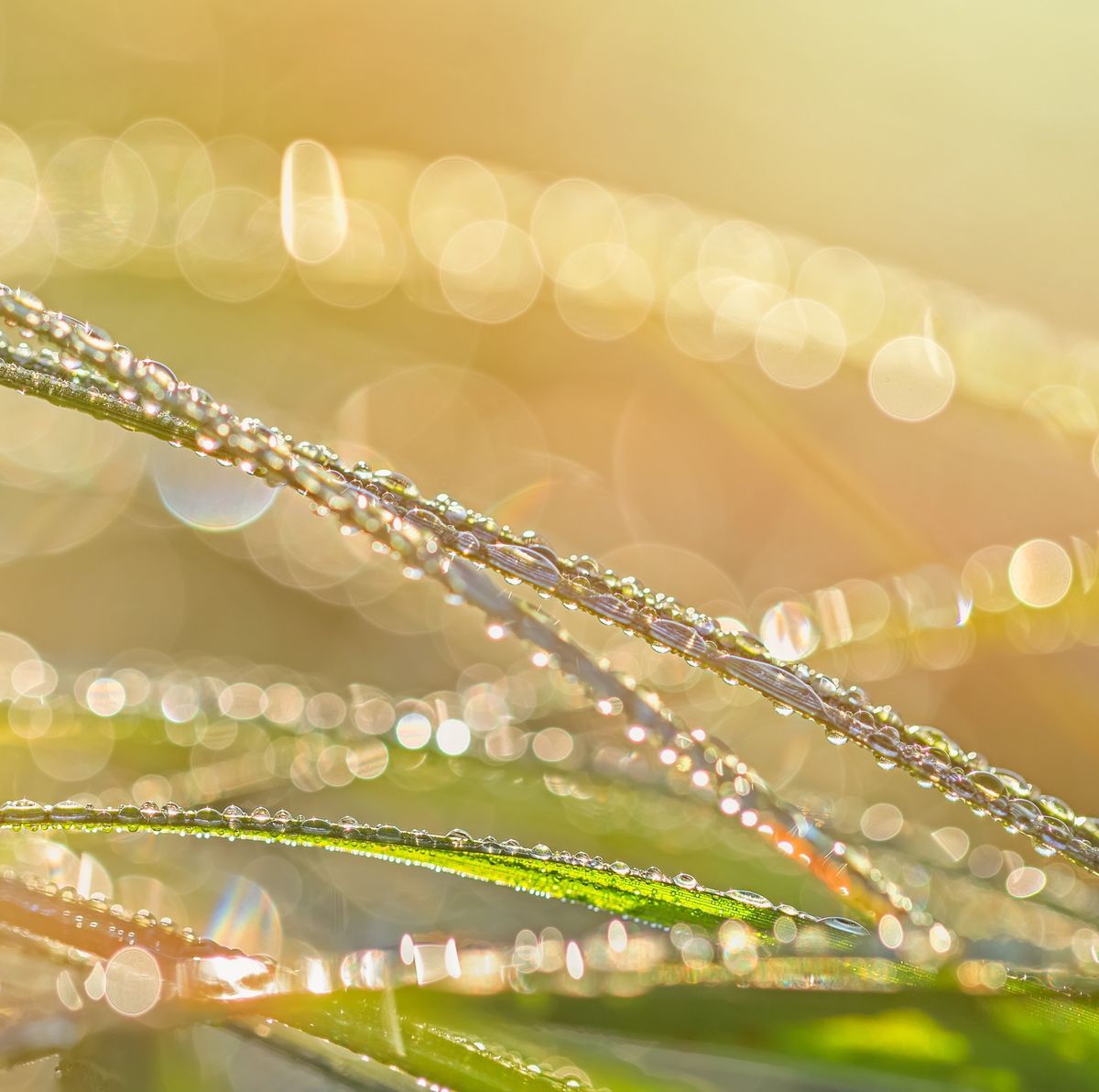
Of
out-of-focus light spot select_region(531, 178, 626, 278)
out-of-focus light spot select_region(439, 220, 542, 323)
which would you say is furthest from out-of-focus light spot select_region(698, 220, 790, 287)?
out-of-focus light spot select_region(439, 220, 542, 323)

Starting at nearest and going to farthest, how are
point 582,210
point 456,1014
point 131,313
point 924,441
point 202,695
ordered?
1. point 456,1014
2. point 202,695
3. point 924,441
4. point 582,210
5. point 131,313

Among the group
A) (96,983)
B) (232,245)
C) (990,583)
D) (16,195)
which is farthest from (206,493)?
(96,983)

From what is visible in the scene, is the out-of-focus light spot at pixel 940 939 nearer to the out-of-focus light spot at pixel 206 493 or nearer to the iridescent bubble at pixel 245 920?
the iridescent bubble at pixel 245 920

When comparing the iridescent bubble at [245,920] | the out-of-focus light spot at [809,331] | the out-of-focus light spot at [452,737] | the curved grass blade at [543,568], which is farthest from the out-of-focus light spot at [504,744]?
the out-of-focus light spot at [809,331]

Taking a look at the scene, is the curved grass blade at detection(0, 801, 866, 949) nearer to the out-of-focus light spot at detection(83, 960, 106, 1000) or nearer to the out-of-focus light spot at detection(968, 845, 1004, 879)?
the out-of-focus light spot at detection(83, 960, 106, 1000)

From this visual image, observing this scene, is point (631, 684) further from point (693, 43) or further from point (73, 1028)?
point (693, 43)

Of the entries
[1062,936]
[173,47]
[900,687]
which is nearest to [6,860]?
[1062,936]

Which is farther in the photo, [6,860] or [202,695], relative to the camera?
[202,695]
